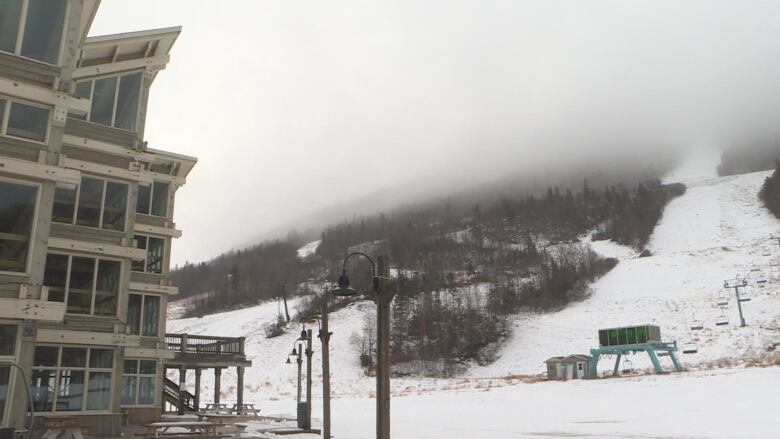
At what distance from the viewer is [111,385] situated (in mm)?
19875

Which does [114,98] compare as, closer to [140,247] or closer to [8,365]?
[140,247]

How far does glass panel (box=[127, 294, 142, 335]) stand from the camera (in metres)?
25.6

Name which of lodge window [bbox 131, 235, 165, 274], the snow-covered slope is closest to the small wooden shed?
the snow-covered slope

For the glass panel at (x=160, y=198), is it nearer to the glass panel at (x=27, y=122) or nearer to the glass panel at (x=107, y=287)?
the glass panel at (x=107, y=287)

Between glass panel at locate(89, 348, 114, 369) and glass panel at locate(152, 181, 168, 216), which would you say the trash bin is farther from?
glass panel at locate(152, 181, 168, 216)

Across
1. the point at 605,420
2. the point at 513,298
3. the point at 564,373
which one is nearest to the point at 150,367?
the point at 605,420

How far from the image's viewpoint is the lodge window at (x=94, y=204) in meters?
19.7

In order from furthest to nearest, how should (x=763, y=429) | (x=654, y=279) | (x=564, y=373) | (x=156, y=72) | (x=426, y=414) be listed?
1. (x=654, y=279)
2. (x=564, y=373)
3. (x=426, y=414)
4. (x=156, y=72)
5. (x=763, y=429)

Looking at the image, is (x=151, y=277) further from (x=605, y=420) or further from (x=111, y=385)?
(x=605, y=420)

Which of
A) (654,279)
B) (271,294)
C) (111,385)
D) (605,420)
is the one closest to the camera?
(111,385)

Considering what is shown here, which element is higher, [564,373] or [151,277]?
[151,277]

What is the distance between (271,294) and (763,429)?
124693 mm

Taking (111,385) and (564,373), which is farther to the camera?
(564,373)

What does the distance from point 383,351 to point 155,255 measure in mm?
19991
